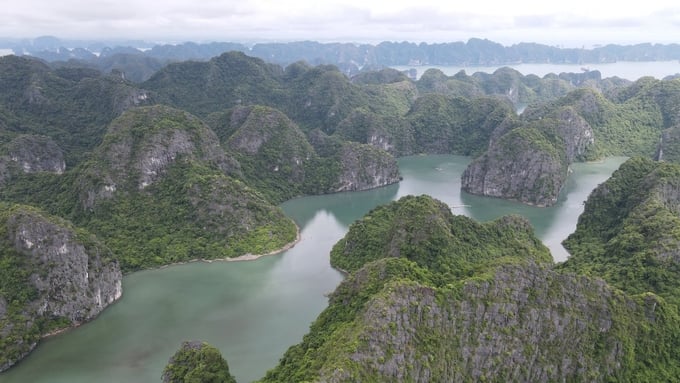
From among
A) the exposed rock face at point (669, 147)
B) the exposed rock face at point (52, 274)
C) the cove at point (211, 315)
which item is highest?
the exposed rock face at point (669, 147)

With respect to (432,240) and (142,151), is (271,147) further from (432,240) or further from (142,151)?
(432,240)

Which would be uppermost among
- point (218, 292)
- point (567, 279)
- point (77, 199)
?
point (567, 279)

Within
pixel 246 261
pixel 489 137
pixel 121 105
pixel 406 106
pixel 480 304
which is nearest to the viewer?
pixel 480 304

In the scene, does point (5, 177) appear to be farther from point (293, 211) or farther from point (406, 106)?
point (406, 106)

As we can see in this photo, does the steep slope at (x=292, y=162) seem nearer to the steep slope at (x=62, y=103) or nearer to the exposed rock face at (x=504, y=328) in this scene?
the steep slope at (x=62, y=103)

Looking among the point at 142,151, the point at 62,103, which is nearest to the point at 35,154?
the point at 142,151

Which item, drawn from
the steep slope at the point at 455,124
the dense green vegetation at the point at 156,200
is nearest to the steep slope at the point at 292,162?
the dense green vegetation at the point at 156,200

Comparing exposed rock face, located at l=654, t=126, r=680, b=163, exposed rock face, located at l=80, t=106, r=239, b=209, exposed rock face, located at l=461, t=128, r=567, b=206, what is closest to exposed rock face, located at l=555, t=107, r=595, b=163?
exposed rock face, located at l=654, t=126, r=680, b=163

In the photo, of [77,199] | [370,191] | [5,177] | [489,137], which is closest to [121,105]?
[5,177]
